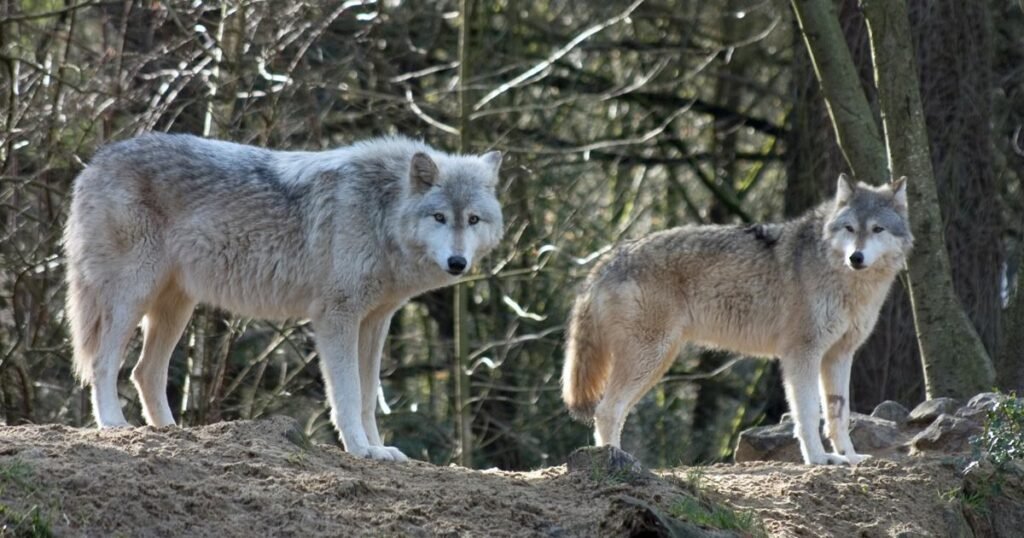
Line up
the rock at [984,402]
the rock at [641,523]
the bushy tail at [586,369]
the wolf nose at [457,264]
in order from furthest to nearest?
1. the bushy tail at [586,369]
2. the rock at [984,402]
3. the wolf nose at [457,264]
4. the rock at [641,523]

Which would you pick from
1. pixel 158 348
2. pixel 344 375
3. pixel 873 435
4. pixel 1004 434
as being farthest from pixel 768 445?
pixel 158 348

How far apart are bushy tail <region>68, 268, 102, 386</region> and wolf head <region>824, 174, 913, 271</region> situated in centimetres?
468

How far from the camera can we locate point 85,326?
26.1 feet

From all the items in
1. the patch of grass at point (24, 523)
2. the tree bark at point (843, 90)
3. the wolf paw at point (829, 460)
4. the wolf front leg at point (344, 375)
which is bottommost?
the wolf paw at point (829, 460)

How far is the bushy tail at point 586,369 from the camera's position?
942 cm

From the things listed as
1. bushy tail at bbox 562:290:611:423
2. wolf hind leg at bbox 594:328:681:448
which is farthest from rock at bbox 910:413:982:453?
bushy tail at bbox 562:290:611:423

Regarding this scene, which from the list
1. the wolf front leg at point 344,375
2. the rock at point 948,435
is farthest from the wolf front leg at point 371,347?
the rock at point 948,435

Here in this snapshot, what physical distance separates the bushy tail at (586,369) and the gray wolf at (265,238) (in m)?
1.77

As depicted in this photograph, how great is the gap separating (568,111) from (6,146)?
723cm

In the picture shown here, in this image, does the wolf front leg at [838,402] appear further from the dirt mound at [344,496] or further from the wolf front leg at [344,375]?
the wolf front leg at [344,375]

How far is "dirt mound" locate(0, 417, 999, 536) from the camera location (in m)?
5.30

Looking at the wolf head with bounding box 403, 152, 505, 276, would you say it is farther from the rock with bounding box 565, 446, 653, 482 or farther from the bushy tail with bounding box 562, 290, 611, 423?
the bushy tail with bounding box 562, 290, 611, 423

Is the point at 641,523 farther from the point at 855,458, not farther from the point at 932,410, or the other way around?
the point at 932,410

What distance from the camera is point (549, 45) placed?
15859 millimetres
